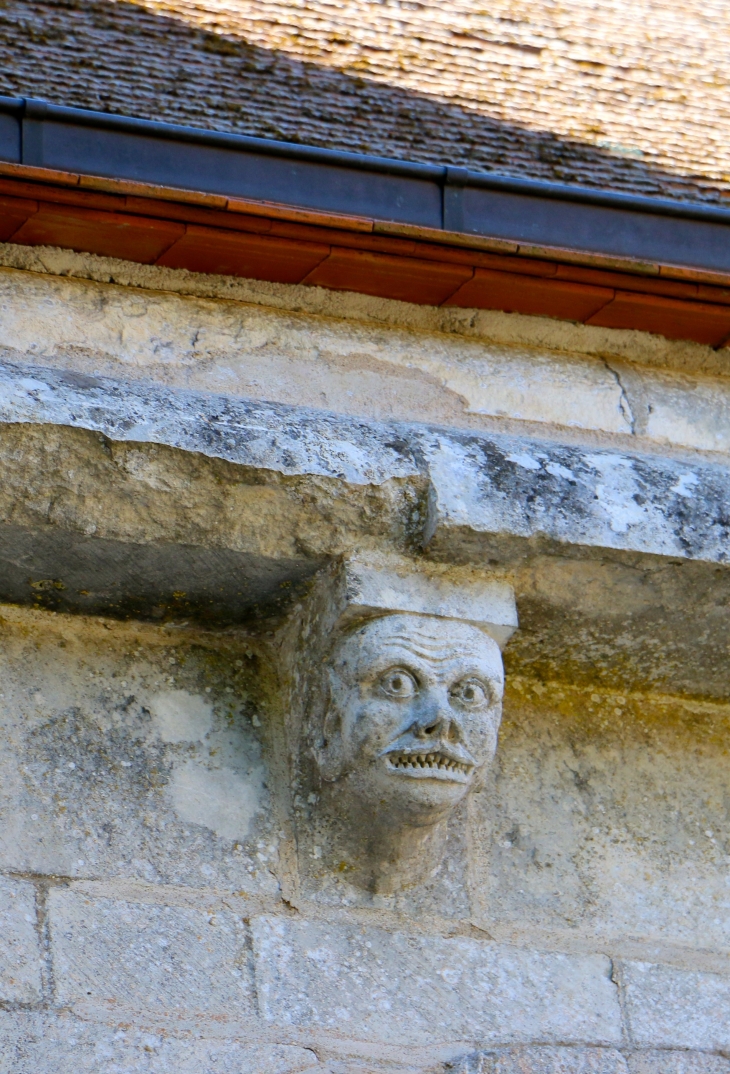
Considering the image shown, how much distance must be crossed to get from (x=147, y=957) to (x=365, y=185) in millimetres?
1636

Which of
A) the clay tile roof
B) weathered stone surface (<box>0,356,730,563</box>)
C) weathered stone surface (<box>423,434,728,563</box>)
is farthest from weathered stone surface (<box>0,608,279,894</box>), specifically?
the clay tile roof

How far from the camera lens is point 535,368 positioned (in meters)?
3.23

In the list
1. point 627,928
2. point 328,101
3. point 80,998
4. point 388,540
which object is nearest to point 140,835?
point 80,998

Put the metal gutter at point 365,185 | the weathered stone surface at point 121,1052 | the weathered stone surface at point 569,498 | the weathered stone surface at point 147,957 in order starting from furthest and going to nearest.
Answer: the metal gutter at point 365,185 < the weathered stone surface at point 569,498 < the weathered stone surface at point 147,957 < the weathered stone surface at point 121,1052

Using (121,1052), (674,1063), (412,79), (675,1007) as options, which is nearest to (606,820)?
(675,1007)

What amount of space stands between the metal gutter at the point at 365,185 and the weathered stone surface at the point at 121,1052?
1.63m

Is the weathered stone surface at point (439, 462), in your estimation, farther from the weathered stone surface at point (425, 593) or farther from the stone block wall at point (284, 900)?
the stone block wall at point (284, 900)

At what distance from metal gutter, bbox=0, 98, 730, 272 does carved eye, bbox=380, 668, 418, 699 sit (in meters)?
0.97

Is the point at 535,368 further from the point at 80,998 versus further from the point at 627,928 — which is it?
the point at 80,998

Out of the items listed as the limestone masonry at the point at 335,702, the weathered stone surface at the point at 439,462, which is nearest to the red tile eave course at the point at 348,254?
the limestone masonry at the point at 335,702

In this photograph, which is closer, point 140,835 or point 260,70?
point 140,835

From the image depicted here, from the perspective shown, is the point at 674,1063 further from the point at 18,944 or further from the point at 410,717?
the point at 18,944

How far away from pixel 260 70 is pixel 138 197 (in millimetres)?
1063

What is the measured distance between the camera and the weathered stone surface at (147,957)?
255cm
